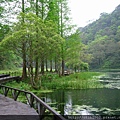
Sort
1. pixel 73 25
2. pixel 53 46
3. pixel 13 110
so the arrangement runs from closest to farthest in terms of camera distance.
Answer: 1. pixel 13 110
2. pixel 53 46
3. pixel 73 25

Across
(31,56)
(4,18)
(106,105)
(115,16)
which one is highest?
(115,16)

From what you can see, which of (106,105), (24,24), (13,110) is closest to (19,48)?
(24,24)

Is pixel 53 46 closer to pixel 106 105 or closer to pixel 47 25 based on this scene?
pixel 47 25

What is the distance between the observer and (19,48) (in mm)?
18531

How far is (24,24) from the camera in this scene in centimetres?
1675

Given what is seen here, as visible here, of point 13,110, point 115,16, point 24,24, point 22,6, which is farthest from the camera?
point 115,16

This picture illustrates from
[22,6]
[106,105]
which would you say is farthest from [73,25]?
[106,105]

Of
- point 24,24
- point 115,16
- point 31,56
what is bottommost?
point 31,56

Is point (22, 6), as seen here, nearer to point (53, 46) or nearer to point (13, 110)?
point (53, 46)

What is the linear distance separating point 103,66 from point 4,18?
201ft

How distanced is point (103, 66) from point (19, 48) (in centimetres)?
6373

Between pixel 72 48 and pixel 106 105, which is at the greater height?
pixel 72 48

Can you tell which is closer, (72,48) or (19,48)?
(19,48)

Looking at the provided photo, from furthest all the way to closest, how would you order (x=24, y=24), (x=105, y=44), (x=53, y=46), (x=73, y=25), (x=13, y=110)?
(x=105, y=44), (x=73, y=25), (x=53, y=46), (x=24, y=24), (x=13, y=110)
